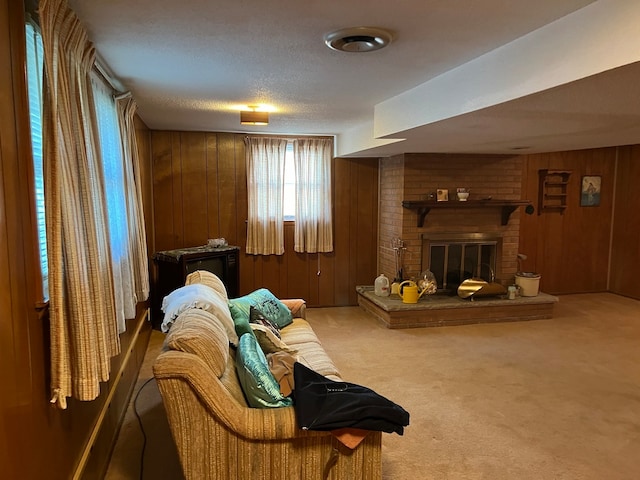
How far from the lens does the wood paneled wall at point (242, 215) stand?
5.29m

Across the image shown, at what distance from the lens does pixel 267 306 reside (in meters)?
3.50

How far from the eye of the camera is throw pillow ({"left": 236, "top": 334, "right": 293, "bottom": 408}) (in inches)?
76.9

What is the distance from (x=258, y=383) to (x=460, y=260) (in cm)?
403

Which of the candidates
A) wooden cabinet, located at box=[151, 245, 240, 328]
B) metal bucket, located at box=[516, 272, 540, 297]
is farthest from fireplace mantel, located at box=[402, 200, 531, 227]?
wooden cabinet, located at box=[151, 245, 240, 328]

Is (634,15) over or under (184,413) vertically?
over

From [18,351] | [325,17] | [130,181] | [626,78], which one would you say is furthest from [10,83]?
[626,78]

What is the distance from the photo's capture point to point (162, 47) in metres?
2.18

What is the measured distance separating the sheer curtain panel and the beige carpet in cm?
104

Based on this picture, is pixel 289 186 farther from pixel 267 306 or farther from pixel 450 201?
pixel 267 306

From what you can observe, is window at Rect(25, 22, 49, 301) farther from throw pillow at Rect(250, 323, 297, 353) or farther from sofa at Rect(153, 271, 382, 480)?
throw pillow at Rect(250, 323, 297, 353)

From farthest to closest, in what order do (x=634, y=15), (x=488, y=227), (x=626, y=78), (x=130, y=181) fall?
(x=488, y=227) < (x=130, y=181) < (x=626, y=78) < (x=634, y=15)

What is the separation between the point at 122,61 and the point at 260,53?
2.60 ft

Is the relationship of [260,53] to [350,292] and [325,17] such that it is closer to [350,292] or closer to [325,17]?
[325,17]

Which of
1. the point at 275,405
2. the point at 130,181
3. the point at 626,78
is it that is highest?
the point at 626,78
